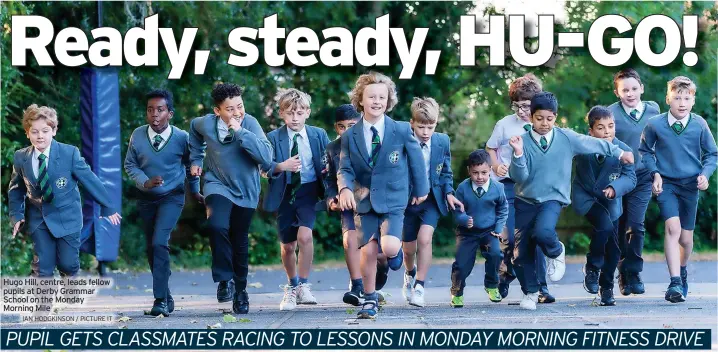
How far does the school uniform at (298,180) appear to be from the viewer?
11.6m

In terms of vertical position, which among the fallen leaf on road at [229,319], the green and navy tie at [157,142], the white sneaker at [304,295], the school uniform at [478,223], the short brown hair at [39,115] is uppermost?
the short brown hair at [39,115]

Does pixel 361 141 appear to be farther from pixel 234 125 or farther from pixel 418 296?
pixel 418 296

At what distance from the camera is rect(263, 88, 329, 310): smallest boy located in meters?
11.6

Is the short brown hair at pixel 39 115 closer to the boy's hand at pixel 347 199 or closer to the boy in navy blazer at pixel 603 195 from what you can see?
the boy's hand at pixel 347 199

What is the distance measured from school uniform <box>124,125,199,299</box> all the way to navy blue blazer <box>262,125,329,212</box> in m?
0.88

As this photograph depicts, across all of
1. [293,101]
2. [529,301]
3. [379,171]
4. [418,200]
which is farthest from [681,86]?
[293,101]

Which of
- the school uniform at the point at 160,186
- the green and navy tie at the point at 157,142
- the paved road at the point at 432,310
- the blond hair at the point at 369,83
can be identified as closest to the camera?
the paved road at the point at 432,310

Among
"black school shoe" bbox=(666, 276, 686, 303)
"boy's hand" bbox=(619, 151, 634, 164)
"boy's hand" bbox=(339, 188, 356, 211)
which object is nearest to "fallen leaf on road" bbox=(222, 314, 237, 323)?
"boy's hand" bbox=(339, 188, 356, 211)

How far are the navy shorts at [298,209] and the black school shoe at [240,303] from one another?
0.93 meters

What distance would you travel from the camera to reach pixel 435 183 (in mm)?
11508

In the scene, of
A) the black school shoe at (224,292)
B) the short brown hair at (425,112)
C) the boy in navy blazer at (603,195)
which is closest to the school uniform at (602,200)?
the boy in navy blazer at (603,195)

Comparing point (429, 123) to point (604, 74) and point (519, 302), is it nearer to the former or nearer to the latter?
point (519, 302)

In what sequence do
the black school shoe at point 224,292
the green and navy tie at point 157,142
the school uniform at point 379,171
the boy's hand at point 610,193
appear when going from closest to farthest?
1. the school uniform at point 379,171
2. the green and navy tie at point 157,142
3. the boy's hand at point 610,193
4. the black school shoe at point 224,292

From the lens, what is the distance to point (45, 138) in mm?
10383
